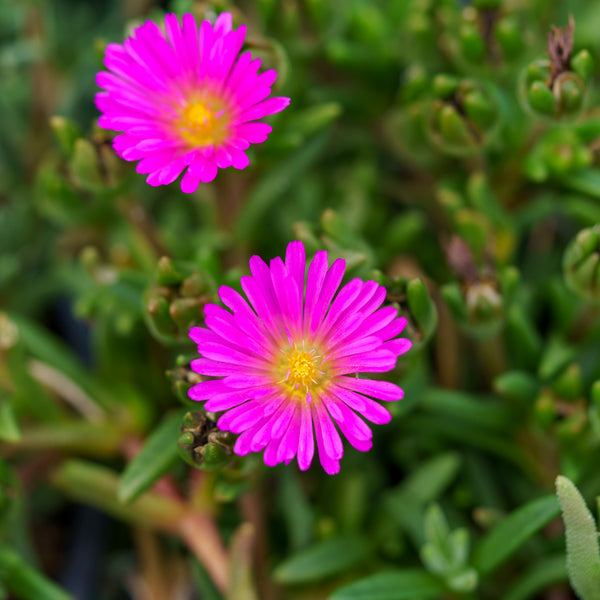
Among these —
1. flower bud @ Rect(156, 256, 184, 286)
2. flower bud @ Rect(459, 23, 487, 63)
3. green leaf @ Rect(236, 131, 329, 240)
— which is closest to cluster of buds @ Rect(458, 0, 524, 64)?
flower bud @ Rect(459, 23, 487, 63)

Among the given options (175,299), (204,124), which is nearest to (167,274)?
(175,299)

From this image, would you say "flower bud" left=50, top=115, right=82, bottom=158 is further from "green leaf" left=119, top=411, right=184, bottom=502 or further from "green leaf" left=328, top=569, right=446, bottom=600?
"green leaf" left=328, top=569, right=446, bottom=600

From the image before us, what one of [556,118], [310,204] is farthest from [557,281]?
[310,204]

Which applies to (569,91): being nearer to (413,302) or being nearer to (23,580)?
(413,302)

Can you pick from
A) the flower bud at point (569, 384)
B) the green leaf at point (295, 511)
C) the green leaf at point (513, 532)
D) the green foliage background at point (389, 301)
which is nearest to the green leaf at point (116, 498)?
the green foliage background at point (389, 301)

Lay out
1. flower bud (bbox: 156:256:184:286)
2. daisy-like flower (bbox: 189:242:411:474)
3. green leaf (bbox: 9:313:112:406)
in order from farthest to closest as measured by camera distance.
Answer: green leaf (bbox: 9:313:112:406) → flower bud (bbox: 156:256:184:286) → daisy-like flower (bbox: 189:242:411:474)

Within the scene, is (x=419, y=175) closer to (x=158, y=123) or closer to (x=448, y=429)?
(x=448, y=429)

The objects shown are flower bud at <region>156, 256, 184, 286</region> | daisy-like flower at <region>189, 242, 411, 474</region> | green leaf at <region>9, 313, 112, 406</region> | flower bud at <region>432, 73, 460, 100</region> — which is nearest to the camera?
daisy-like flower at <region>189, 242, 411, 474</region>
